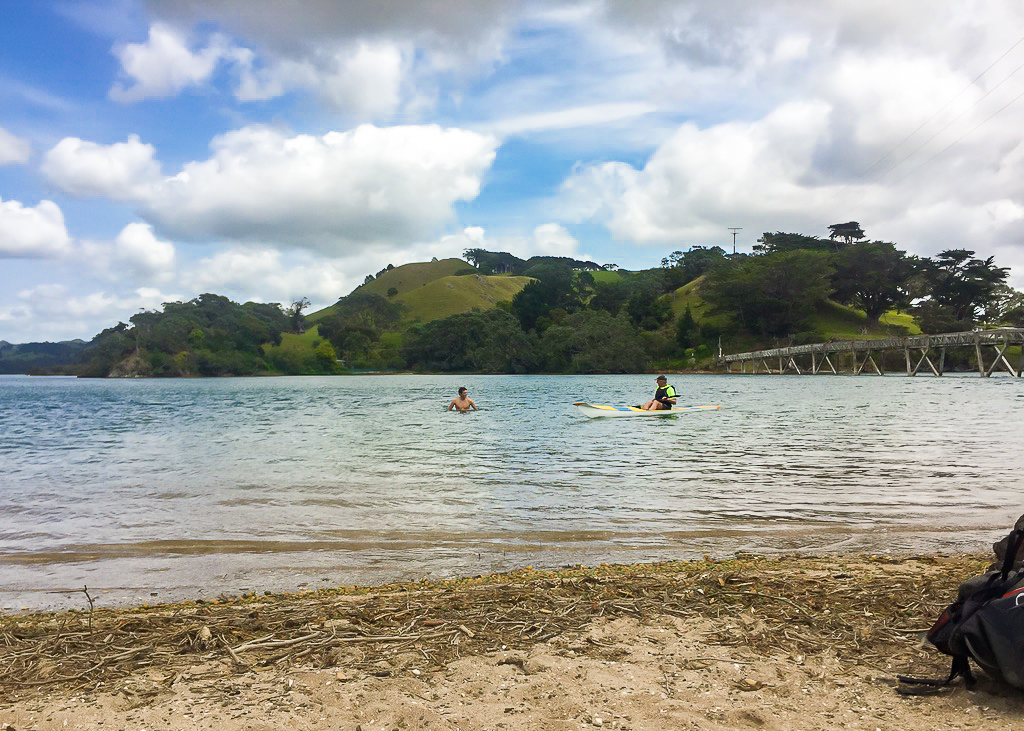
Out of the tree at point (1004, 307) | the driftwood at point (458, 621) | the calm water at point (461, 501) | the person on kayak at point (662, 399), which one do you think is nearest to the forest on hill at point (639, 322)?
the tree at point (1004, 307)

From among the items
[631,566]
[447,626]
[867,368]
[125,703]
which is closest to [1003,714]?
[447,626]

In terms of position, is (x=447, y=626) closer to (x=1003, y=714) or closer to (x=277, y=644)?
(x=277, y=644)

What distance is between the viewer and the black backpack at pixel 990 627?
3684 millimetres

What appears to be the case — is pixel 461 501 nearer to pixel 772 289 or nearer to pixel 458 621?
pixel 458 621

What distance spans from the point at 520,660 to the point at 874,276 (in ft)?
440

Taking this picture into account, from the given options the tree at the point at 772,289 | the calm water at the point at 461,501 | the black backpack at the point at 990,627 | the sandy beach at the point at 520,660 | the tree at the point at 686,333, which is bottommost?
the calm water at the point at 461,501

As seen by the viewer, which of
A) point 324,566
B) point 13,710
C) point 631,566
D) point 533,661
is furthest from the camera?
point 324,566

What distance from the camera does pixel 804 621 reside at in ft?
16.7

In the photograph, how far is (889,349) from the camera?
8506 centimetres

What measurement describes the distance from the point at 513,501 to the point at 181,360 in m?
147

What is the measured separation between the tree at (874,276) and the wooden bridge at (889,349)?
11.8 meters

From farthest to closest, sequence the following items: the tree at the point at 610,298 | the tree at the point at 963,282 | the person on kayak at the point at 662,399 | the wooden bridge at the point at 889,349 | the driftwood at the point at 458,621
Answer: the tree at the point at 610,298 < the tree at the point at 963,282 < the wooden bridge at the point at 889,349 < the person on kayak at the point at 662,399 < the driftwood at the point at 458,621

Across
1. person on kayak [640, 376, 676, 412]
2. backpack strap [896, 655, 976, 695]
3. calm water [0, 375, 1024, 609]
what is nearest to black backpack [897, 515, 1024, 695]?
backpack strap [896, 655, 976, 695]

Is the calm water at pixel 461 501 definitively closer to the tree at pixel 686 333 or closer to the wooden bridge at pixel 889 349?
the wooden bridge at pixel 889 349
